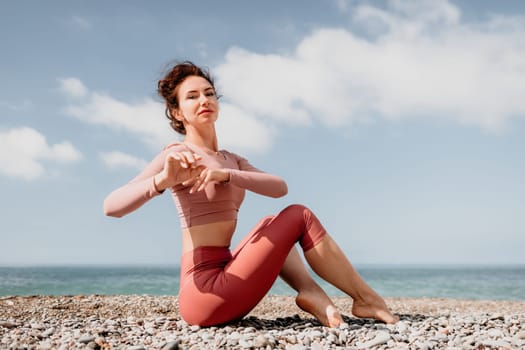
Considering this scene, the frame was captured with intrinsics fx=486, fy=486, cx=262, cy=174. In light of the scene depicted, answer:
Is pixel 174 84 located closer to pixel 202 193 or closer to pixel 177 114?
pixel 177 114

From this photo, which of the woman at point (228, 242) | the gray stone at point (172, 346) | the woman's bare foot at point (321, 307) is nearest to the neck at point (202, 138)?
the woman at point (228, 242)

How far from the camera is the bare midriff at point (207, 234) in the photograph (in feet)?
14.8

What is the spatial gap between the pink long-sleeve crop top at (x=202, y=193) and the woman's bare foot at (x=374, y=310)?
137cm

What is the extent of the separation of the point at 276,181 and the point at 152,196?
3.76 feet

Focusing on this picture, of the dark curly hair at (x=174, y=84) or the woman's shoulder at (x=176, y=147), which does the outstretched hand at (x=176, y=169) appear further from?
the dark curly hair at (x=174, y=84)

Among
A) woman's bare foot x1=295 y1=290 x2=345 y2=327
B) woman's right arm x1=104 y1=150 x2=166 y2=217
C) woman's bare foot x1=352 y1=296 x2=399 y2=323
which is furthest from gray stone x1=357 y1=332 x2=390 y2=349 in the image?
woman's right arm x1=104 y1=150 x2=166 y2=217

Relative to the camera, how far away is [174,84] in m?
4.96

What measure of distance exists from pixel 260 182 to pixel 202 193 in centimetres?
55

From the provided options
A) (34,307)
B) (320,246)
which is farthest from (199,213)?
(34,307)

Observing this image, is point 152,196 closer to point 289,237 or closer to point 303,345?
point 289,237

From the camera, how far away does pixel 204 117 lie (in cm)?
472

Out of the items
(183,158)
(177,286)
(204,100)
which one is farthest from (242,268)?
(177,286)

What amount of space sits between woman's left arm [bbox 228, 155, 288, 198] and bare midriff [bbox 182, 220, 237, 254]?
0.48 meters

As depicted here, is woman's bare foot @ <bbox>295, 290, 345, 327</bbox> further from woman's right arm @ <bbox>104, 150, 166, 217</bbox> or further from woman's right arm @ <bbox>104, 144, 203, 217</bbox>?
woman's right arm @ <bbox>104, 150, 166, 217</bbox>
